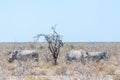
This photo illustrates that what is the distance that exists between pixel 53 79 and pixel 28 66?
4.61 meters

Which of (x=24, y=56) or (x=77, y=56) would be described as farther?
(x=24, y=56)

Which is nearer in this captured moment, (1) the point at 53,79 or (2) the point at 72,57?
(1) the point at 53,79

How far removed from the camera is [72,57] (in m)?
30.6

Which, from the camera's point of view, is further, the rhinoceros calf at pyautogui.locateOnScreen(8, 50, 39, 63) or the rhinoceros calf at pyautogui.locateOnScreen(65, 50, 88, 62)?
the rhinoceros calf at pyautogui.locateOnScreen(8, 50, 39, 63)

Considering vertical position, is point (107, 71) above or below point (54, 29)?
below

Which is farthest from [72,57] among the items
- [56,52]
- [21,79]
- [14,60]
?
[21,79]

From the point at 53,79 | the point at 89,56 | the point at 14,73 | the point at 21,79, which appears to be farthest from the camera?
the point at 89,56

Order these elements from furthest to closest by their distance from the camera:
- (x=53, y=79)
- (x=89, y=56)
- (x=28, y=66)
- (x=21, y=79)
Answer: (x=89, y=56) < (x=28, y=66) < (x=53, y=79) < (x=21, y=79)

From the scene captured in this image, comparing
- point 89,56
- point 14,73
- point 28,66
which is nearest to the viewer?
point 14,73

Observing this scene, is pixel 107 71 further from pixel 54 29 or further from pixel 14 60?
pixel 14 60

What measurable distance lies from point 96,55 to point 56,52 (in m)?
3.11

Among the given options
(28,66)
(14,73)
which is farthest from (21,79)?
(28,66)

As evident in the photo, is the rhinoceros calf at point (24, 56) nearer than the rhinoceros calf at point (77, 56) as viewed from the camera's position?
No

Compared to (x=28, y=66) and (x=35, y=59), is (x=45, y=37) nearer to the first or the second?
(x=35, y=59)
